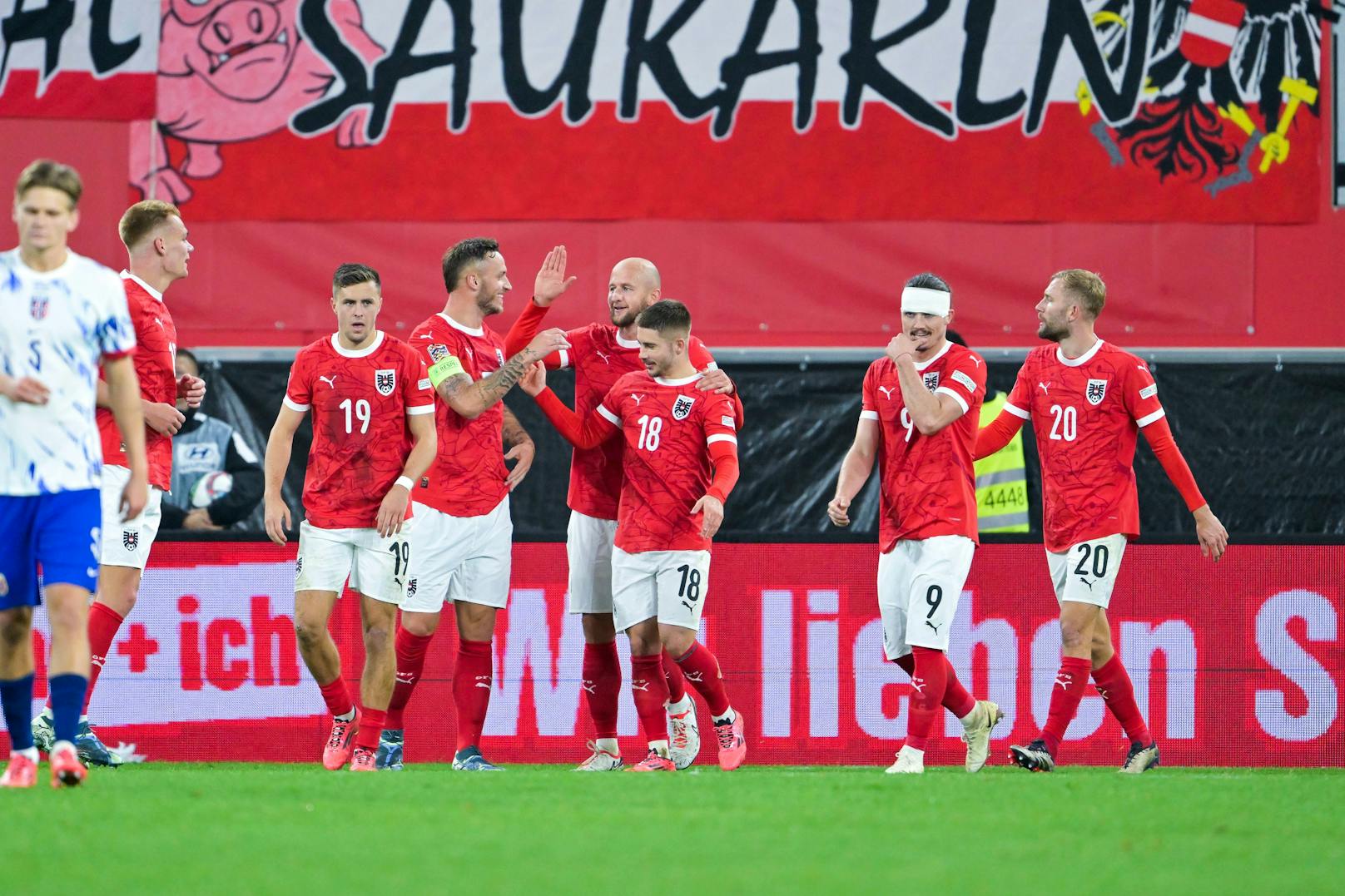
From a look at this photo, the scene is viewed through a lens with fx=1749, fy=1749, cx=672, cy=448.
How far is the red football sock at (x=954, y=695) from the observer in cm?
761

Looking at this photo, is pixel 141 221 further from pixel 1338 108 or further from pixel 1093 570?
pixel 1338 108

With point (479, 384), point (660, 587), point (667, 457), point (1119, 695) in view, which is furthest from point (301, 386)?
point (1119, 695)

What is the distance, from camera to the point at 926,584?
7.30 m

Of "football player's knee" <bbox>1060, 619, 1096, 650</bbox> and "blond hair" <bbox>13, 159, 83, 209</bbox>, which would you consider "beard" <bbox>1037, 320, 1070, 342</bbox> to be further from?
"blond hair" <bbox>13, 159, 83, 209</bbox>

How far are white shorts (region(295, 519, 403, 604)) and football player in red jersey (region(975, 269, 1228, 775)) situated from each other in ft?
8.71

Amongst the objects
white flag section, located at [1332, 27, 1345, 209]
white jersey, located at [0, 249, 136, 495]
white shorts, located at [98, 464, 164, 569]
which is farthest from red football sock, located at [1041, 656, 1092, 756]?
white flag section, located at [1332, 27, 1345, 209]

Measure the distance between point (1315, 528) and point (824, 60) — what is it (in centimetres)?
466

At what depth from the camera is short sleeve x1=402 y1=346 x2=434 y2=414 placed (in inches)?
290

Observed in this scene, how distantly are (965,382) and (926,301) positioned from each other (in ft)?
1.27

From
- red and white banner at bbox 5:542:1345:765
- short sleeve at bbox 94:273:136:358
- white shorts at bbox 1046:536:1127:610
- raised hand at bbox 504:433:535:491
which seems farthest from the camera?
red and white banner at bbox 5:542:1345:765

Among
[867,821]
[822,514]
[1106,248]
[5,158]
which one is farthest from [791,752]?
[5,158]

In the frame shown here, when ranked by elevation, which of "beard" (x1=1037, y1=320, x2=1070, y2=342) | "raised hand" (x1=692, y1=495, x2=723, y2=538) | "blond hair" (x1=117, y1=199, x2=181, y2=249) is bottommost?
"raised hand" (x1=692, y1=495, x2=723, y2=538)

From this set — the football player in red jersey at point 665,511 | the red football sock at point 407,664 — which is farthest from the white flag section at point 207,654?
the football player in red jersey at point 665,511

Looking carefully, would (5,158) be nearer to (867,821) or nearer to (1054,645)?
(1054,645)
